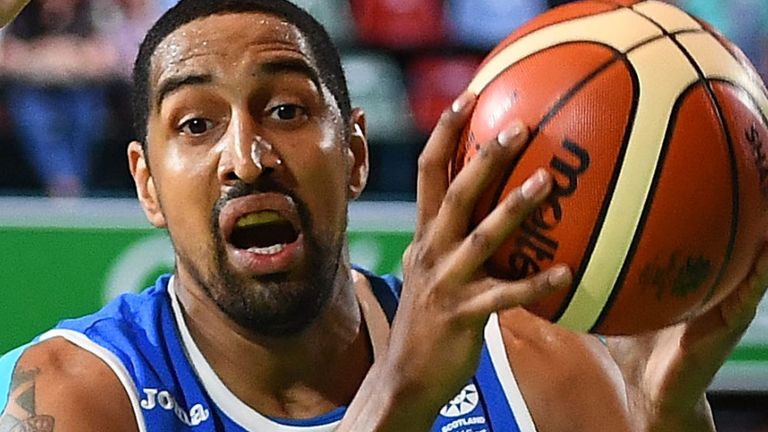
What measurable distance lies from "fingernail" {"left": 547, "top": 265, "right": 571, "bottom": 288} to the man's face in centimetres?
51

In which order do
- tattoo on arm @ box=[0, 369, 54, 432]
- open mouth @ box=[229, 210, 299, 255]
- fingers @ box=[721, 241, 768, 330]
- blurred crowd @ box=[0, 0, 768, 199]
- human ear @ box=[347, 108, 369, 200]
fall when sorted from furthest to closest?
1. blurred crowd @ box=[0, 0, 768, 199]
2. human ear @ box=[347, 108, 369, 200]
3. open mouth @ box=[229, 210, 299, 255]
4. tattoo on arm @ box=[0, 369, 54, 432]
5. fingers @ box=[721, 241, 768, 330]

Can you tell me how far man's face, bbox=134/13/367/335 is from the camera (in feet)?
5.56

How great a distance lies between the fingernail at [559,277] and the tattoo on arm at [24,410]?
66 centimetres

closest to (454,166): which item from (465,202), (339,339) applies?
(465,202)

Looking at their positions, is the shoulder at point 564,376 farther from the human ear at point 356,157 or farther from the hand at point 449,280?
the hand at point 449,280

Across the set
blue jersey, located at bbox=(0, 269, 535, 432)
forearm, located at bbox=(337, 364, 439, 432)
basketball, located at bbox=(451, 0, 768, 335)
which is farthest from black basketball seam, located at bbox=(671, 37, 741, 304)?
blue jersey, located at bbox=(0, 269, 535, 432)

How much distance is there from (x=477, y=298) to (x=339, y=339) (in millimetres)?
623

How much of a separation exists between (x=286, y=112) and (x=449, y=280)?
21.5 inches

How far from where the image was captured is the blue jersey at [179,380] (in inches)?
67.5

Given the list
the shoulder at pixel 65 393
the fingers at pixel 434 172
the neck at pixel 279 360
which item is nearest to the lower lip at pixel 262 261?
the neck at pixel 279 360

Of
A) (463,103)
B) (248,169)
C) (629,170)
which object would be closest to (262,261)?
(248,169)

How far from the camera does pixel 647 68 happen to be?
1362 millimetres

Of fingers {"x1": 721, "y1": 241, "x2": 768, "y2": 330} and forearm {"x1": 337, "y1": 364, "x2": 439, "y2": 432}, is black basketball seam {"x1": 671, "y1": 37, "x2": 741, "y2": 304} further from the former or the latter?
forearm {"x1": 337, "y1": 364, "x2": 439, "y2": 432}

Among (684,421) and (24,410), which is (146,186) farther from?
(684,421)
